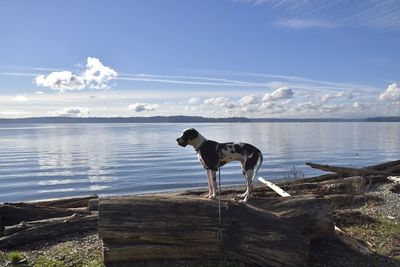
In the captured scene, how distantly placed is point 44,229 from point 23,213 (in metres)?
2.07

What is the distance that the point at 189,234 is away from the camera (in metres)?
8.94

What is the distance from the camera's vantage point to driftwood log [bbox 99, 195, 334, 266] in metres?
8.80

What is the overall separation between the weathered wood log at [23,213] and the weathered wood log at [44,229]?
1.43m

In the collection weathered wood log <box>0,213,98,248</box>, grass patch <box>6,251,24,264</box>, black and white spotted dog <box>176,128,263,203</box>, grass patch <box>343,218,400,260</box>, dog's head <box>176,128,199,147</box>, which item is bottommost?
grass patch <box>343,218,400,260</box>

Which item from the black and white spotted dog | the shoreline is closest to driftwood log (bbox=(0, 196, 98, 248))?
the shoreline

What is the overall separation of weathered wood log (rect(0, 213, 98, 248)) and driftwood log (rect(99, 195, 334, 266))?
8.33 feet

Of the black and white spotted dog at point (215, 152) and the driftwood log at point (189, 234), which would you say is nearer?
the driftwood log at point (189, 234)

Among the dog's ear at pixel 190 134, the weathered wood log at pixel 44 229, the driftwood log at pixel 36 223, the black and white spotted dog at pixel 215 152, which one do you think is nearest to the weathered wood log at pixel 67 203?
the driftwood log at pixel 36 223

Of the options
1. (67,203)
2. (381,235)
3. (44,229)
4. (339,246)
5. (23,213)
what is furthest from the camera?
(67,203)

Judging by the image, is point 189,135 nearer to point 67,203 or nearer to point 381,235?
point 381,235

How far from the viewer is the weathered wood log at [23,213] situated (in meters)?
12.4

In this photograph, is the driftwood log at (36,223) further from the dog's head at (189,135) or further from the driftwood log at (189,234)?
the dog's head at (189,135)

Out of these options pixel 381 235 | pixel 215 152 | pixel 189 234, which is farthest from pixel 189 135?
pixel 381 235

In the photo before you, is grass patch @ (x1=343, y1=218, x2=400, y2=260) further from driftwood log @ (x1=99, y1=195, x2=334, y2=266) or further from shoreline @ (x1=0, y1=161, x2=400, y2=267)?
driftwood log @ (x1=99, y1=195, x2=334, y2=266)
